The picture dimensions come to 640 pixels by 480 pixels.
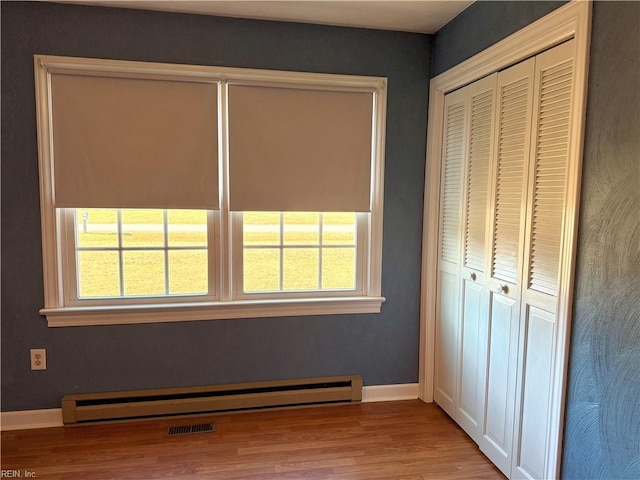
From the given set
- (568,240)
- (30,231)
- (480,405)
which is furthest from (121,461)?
(568,240)

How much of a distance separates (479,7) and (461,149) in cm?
74

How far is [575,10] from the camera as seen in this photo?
4.95 ft

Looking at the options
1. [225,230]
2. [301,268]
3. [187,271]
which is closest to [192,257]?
[187,271]

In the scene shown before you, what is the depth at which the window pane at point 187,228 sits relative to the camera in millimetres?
2439

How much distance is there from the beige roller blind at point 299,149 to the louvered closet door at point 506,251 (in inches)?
32.7

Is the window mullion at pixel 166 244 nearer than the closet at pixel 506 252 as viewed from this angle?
No

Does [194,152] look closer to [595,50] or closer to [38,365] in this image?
[38,365]

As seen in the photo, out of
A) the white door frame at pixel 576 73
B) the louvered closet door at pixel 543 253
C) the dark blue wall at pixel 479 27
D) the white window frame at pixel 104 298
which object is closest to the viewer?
the white door frame at pixel 576 73

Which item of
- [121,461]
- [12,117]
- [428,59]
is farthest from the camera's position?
[428,59]

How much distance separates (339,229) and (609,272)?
1544mm

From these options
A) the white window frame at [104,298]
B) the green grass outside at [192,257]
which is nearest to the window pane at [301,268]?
the green grass outside at [192,257]

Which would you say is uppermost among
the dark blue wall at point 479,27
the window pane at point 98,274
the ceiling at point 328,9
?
the ceiling at point 328,9

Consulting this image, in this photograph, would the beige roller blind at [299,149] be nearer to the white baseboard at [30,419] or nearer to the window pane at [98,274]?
the window pane at [98,274]

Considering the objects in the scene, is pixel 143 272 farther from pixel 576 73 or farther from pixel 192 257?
pixel 576 73
